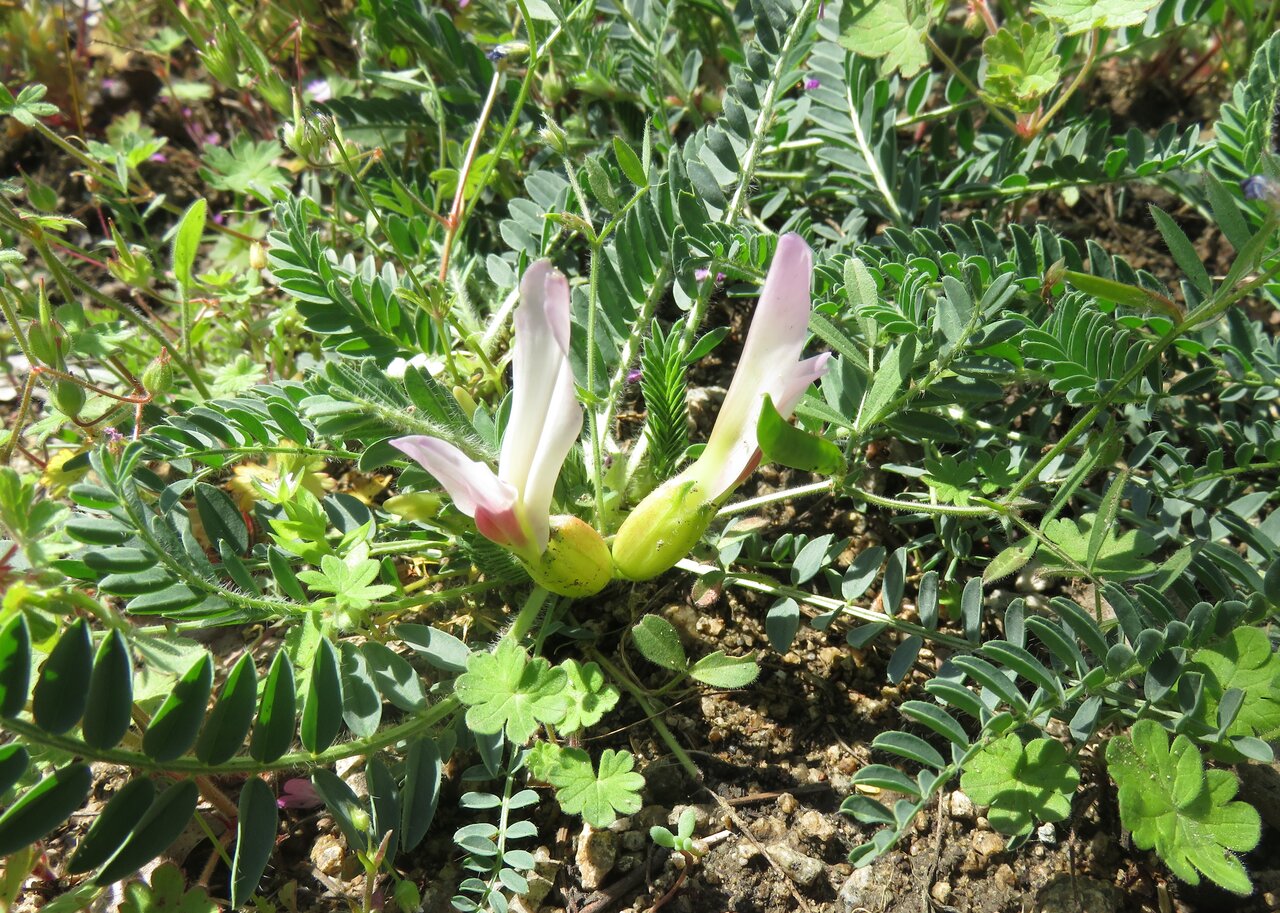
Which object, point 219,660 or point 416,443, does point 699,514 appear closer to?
point 416,443

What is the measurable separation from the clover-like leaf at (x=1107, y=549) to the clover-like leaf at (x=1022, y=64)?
887 mm

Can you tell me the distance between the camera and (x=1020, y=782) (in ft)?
4.42

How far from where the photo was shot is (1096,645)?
4.58ft

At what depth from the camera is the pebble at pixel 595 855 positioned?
5.05 ft

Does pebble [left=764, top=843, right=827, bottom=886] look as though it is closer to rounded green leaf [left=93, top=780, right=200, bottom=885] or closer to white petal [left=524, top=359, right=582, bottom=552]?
white petal [left=524, top=359, right=582, bottom=552]

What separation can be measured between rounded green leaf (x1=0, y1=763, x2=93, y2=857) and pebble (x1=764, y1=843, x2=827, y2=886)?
1.01 meters

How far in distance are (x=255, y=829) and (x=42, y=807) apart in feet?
0.87

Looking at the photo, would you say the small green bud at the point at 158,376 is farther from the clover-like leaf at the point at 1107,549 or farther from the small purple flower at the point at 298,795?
the clover-like leaf at the point at 1107,549

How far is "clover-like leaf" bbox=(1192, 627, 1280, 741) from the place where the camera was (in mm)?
1283

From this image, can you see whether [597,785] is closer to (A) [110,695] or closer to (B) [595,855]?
(B) [595,855]

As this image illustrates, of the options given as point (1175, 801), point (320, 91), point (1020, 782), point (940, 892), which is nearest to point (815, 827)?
point (940, 892)

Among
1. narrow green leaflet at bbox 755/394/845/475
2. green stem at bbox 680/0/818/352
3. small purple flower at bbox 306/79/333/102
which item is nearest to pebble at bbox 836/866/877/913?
narrow green leaflet at bbox 755/394/845/475

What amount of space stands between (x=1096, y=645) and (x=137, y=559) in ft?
4.64

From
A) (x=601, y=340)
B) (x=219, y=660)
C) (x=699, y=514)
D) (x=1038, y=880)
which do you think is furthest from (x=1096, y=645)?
(x=219, y=660)
